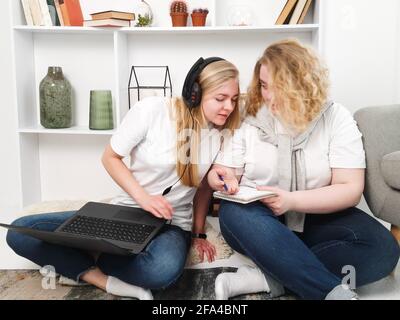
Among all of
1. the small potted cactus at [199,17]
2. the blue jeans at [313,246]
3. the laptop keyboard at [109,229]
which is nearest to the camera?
the blue jeans at [313,246]

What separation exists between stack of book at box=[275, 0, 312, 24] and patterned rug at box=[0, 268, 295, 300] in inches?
49.2

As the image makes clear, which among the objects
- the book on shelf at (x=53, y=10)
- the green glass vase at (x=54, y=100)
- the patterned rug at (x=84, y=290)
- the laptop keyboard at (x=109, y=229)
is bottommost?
the patterned rug at (x=84, y=290)

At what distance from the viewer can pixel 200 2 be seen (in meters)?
2.44

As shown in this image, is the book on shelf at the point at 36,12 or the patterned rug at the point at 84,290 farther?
the book on shelf at the point at 36,12

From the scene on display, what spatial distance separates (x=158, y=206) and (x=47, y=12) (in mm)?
1390

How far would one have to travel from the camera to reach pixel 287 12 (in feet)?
7.31

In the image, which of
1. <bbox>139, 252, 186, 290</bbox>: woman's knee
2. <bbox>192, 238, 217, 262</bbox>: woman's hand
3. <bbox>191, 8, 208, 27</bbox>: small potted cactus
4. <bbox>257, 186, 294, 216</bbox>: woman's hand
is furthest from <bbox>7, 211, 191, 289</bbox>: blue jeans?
<bbox>191, 8, 208, 27</bbox>: small potted cactus

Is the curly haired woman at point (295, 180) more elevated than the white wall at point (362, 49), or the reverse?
the white wall at point (362, 49)

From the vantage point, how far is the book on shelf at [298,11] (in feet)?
7.24

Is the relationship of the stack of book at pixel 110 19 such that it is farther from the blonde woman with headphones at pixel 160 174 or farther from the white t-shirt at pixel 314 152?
the white t-shirt at pixel 314 152

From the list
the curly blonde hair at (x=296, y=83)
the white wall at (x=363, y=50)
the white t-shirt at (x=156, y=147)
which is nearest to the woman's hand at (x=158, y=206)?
the white t-shirt at (x=156, y=147)

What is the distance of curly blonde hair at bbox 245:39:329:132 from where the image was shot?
4.87 feet
